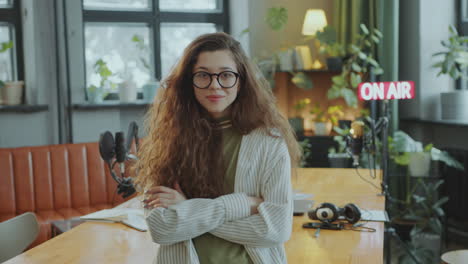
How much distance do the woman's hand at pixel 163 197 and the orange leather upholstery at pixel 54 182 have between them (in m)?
2.68

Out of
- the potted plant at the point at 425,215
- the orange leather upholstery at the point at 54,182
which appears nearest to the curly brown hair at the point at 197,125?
the orange leather upholstery at the point at 54,182

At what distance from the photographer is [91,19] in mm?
4727

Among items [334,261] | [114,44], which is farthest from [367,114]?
[334,261]

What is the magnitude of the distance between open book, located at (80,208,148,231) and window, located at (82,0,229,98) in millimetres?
2419

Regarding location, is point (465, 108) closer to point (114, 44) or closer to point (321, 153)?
point (321, 153)

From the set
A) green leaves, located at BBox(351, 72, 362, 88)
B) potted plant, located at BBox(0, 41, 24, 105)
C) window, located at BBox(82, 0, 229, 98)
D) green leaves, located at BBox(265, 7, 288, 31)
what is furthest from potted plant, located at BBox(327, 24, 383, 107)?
potted plant, located at BBox(0, 41, 24, 105)

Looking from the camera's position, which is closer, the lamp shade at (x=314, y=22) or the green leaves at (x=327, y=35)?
the green leaves at (x=327, y=35)

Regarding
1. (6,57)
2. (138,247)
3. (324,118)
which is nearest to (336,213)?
(138,247)

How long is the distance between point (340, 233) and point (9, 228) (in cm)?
131

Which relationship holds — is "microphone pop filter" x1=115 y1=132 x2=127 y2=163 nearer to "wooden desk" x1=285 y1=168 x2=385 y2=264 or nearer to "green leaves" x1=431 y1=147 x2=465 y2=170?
"wooden desk" x1=285 y1=168 x2=385 y2=264

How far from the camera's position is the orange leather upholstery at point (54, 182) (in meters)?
3.93

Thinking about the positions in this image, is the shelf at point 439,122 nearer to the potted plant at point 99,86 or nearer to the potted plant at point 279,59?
the potted plant at point 279,59

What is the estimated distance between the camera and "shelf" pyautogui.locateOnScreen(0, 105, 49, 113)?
4.31 meters

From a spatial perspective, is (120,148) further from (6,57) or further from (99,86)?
(6,57)
